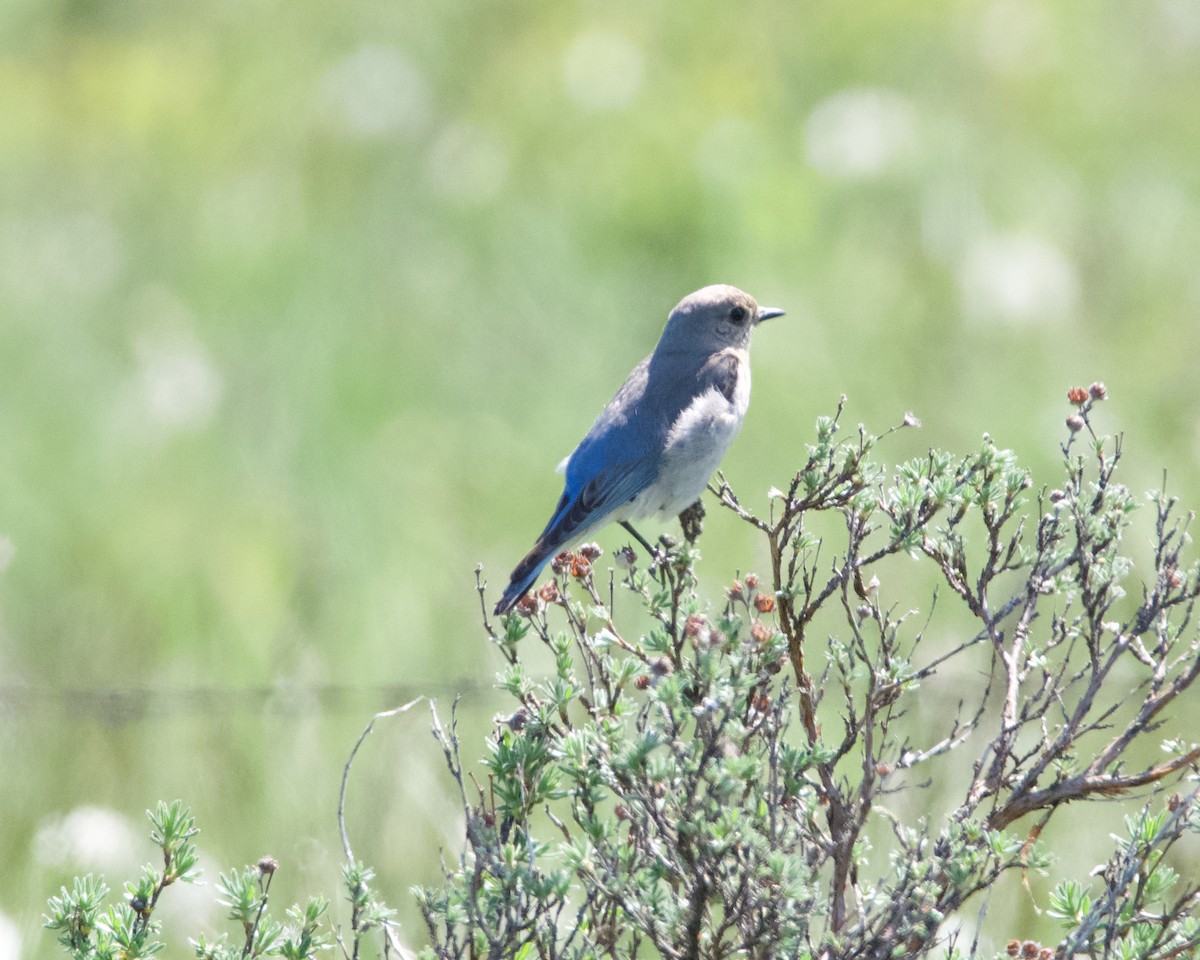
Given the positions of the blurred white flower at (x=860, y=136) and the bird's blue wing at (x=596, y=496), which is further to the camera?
the blurred white flower at (x=860, y=136)

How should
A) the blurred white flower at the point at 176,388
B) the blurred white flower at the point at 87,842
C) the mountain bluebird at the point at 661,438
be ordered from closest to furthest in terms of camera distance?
the blurred white flower at the point at 87,842 → the mountain bluebird at the point at 661,438 → the blurred white flower at the point at 176,388

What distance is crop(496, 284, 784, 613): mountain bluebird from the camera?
386 centimetres

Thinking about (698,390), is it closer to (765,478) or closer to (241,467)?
(765,478)

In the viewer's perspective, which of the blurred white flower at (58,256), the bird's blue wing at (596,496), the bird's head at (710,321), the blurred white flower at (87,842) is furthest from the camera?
the blurred white flower at (58,256)

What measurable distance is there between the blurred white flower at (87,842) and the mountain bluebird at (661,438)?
124cm

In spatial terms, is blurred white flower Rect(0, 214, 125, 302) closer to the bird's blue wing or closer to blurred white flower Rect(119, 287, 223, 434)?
blurred white flower Rect(119, 287, 223, 434)

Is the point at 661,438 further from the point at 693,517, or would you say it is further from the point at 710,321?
the point at 710,321

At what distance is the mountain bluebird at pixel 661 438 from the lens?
3.86 meters

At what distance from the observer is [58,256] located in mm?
7867

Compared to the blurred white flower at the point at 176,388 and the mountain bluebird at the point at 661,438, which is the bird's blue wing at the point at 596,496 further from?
the blurred white flower at the point at 176,388

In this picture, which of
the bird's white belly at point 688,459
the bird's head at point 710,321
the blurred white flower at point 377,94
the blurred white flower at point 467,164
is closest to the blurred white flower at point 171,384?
the blurred white flower at point 467,164

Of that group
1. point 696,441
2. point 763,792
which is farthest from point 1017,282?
point 763,792

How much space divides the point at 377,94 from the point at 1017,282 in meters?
4.01

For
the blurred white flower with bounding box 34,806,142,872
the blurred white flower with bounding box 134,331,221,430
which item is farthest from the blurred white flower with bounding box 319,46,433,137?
the blurred white flower with bounding box 34,806,142,872
